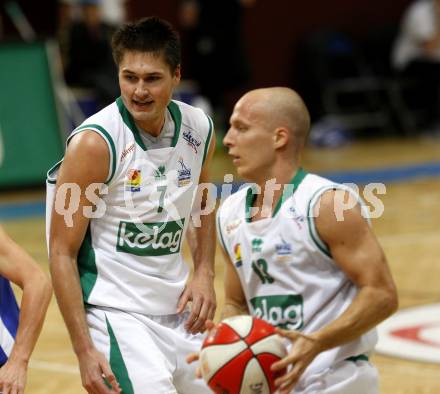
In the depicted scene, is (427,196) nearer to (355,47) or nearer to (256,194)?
(355,47)

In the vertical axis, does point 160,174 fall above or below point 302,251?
above

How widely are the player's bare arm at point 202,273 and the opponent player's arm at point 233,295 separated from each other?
66mm

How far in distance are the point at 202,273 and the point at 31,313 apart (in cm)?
94

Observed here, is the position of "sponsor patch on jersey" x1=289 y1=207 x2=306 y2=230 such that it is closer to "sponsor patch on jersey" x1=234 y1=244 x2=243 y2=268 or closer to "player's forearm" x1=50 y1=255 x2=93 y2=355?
"sponsor patch on jersey" x1=234 y1=244 x2=243 y2=268

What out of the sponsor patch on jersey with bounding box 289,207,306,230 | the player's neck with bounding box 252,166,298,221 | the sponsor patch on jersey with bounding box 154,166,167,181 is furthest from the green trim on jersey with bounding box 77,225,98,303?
the sponsor patch on jersey with bounding box 289,207,306,230

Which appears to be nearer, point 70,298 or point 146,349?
point 70,298

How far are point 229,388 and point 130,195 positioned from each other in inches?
36.1

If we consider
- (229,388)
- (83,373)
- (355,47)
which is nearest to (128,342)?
(83,373)

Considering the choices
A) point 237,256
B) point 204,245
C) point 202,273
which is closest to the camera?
point 237,256

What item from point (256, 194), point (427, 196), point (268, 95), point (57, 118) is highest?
point (268, 95)

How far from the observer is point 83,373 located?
419 centimetres

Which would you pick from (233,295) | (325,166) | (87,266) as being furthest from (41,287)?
(325,166)

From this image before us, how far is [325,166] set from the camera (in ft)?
46.8

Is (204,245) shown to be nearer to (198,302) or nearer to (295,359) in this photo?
(198,302)
